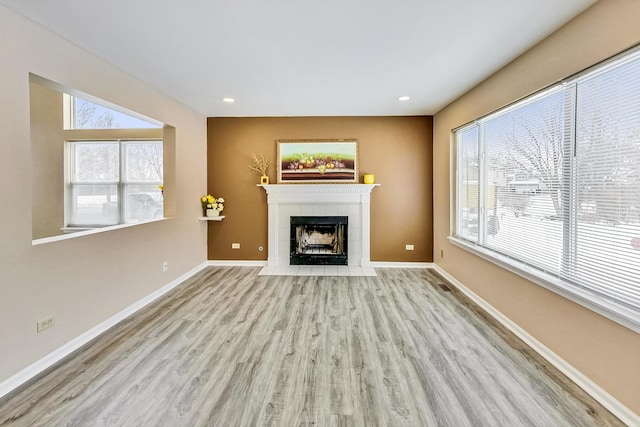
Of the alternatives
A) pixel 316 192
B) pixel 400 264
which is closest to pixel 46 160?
pixel 316 192

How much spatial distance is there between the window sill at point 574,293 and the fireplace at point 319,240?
2.29 meters

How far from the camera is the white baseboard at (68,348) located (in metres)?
1.99

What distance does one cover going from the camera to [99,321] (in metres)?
2.78

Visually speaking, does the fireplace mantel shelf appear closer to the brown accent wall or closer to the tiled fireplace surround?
the tiled fireplace surround

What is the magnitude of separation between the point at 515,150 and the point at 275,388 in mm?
3006

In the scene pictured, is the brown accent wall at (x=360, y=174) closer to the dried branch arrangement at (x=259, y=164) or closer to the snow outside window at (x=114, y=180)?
the dried branch arrangement at (x=259, y=164)

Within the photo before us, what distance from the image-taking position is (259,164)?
508 cm

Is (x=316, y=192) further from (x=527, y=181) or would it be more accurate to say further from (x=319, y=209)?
(x=527, y=181)

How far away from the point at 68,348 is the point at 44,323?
34 cm

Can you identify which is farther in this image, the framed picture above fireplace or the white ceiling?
the framed picture above fireplace

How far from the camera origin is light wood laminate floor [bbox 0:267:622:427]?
174 cm

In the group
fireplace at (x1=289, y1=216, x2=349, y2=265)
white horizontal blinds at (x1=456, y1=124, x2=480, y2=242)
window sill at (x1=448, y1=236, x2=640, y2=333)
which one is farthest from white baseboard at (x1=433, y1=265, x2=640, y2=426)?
fireplace at (x1=289, y1=216, x2=349, y2=265)

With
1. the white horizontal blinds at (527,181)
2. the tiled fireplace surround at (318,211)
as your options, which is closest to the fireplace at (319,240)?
the tiled fireplace surround at (318,211)

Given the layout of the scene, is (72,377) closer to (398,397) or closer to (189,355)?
(189,355)
